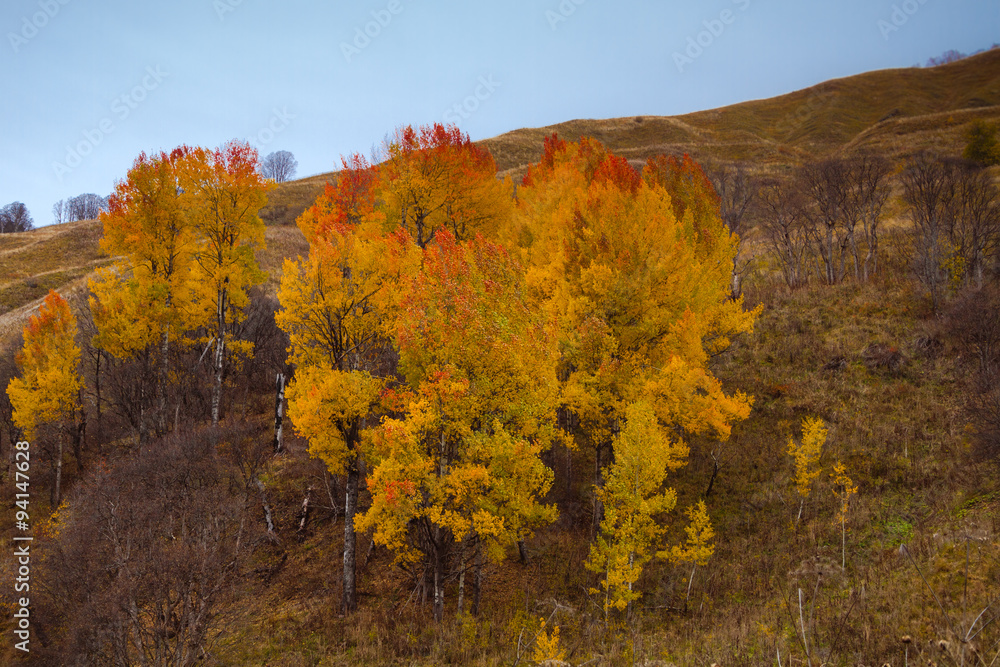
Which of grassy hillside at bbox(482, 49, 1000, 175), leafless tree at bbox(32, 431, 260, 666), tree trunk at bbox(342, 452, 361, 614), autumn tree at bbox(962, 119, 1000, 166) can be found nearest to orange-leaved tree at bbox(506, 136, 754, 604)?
tree trunk at bbox(342, 452, 361, 614)

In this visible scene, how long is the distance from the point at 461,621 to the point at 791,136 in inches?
4029

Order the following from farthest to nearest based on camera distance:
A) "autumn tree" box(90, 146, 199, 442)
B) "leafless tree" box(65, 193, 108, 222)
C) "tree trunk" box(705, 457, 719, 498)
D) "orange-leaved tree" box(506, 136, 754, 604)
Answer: "leafless tree" box(65, 193, 108, 222) → "autumn tree" box(90, 146, 199, 442) → "tree trunk" box(705, 457, 719, 498) → "orange-leaved tree" box(506, 136, 754, 604)

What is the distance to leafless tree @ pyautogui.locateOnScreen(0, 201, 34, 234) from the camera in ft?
299

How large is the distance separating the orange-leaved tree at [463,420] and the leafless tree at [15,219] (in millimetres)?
117021

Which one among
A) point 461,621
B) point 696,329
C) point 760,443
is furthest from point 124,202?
point 760,443

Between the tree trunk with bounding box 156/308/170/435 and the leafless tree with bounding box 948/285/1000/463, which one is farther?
the tree trunk with bounding box 156/308/170/435

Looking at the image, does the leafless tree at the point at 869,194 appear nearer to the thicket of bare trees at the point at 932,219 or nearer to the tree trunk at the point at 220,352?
the thicket of bare trees at the point at 932,219

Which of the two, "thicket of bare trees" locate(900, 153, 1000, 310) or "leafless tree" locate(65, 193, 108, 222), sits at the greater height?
"leafless tree" locate(65, 193, 108, 222)

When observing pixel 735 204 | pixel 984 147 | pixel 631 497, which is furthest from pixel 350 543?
pixel 984 147

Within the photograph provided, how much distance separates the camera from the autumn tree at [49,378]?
21500 millimetres

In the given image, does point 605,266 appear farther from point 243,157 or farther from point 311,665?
point 243,157

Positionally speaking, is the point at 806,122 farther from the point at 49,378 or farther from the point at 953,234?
the point at 49,378

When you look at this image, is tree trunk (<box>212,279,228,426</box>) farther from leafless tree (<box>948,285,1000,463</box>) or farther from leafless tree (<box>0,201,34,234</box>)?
leafless tree (<box>0,201,34,234</box>)

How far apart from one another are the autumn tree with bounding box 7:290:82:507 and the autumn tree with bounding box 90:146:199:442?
420 cm
